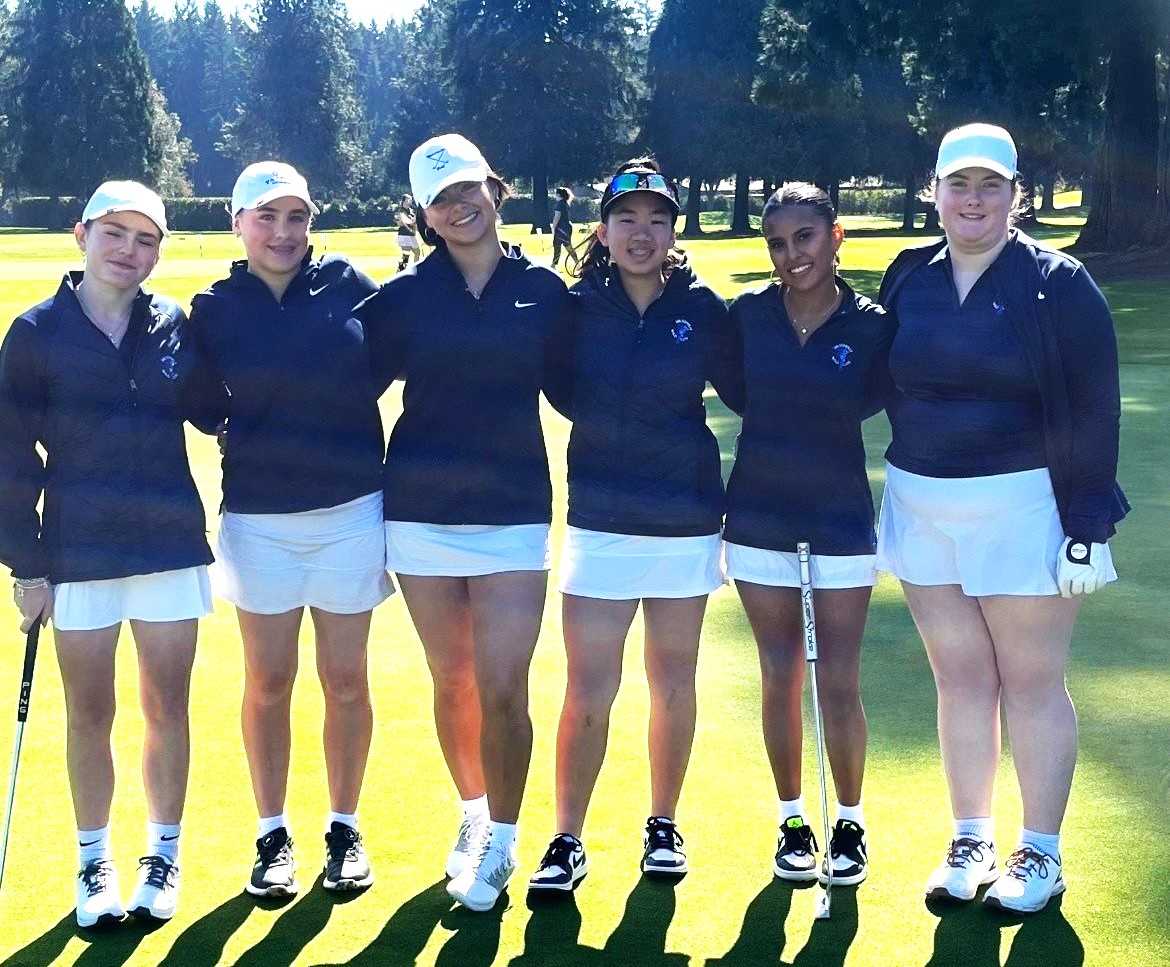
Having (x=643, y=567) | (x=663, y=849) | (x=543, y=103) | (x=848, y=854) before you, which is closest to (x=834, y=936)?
(x=848, y=854)

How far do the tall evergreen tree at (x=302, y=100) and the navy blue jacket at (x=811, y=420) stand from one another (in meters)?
91.6

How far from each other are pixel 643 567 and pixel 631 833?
96 cm

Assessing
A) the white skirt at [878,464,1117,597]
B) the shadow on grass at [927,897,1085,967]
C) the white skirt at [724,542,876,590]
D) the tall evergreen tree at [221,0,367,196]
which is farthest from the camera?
the tall evergreen tree at [221,0,367,196]

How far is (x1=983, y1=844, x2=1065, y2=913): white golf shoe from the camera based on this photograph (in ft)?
14.5

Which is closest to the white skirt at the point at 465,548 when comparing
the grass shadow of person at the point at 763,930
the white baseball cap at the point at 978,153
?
the grass shadow of person at the point at 763,930

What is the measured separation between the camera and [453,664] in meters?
4.86

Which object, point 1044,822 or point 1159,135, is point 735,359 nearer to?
point 1044,822

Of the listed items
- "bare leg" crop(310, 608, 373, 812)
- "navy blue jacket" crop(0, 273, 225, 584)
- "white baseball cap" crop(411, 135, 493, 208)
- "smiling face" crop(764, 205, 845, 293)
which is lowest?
"bare leg" crop(310, 608, 373, 812)

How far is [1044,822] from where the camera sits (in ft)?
14.8

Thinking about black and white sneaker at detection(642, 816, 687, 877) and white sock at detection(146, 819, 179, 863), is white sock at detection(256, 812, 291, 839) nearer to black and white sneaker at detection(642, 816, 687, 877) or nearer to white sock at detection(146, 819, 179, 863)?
white sock at detection(146, 819, 179, 863)

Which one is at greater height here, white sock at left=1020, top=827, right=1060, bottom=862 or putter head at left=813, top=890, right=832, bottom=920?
white sock at left=1020, top=827, right=1060, bottom=862

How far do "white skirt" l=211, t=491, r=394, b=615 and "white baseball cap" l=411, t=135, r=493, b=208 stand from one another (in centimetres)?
89

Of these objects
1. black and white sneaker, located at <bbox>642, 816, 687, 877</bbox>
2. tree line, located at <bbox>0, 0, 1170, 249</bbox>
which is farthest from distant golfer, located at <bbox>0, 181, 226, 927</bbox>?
tree line, located at <bbox>0, 0, 1170, 249</bbox>

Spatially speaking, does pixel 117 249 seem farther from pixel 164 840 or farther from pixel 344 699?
pixel 164 840
